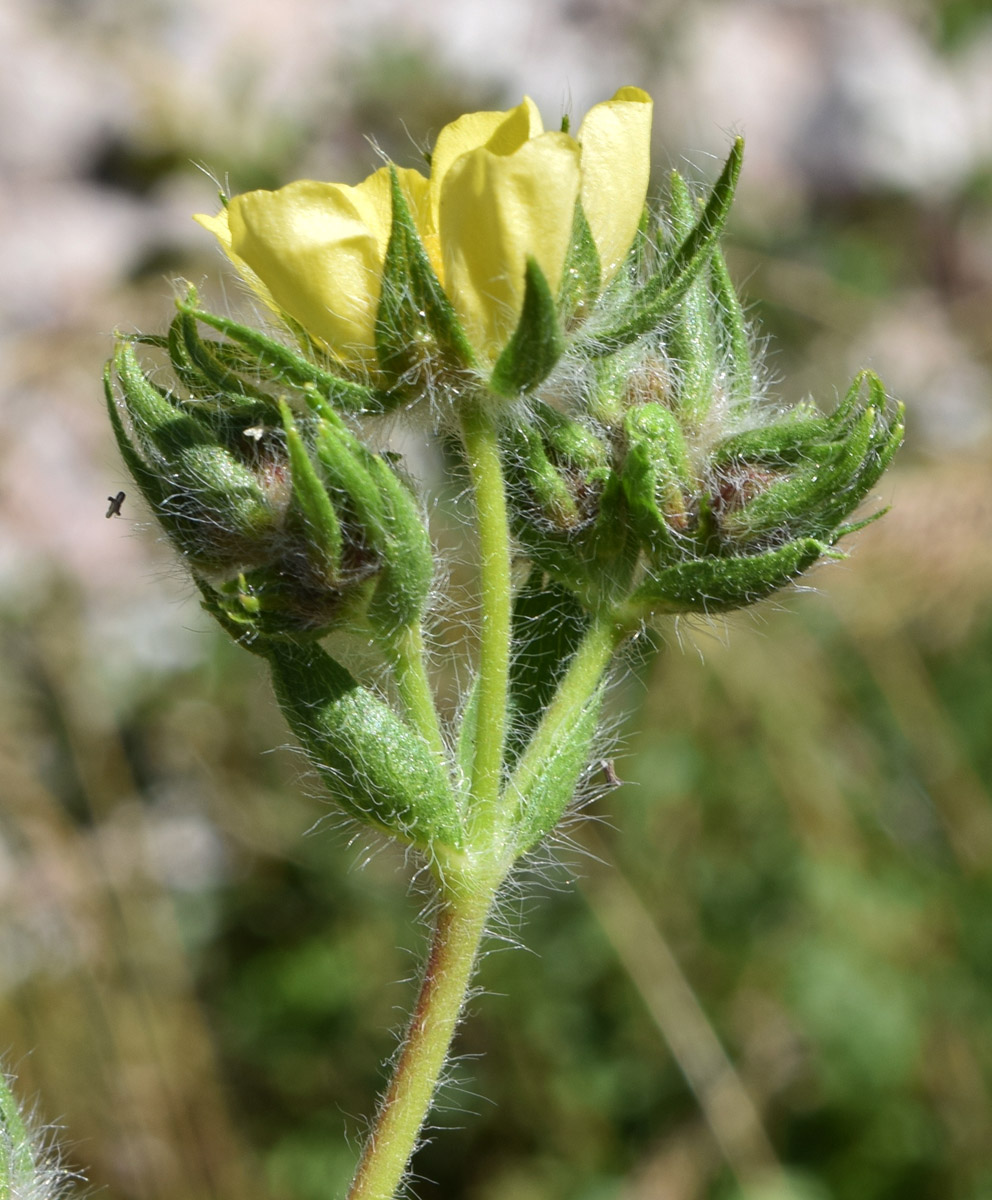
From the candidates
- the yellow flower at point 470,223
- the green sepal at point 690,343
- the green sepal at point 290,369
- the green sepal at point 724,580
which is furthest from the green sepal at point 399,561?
the green sepal at point 690,343

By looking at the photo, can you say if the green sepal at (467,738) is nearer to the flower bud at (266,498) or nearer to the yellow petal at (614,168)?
the flower bud at (266,498)

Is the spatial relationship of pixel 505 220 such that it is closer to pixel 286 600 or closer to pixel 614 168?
pixel 614 168

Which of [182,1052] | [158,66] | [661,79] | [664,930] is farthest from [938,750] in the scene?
[158,66]

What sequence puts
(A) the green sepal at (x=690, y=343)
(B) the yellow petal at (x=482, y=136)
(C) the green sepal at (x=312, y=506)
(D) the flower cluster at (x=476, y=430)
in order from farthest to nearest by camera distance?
(A) the green sepal at (x=690, y=343) → (B) the yellow petal at (x=482, y=136) → (D) the flower cluster at (x=476, y=430) → (C) the green sepal at (x=312, y=506)

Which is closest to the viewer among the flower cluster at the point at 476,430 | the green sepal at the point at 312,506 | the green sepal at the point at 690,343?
the green sepal at the point at 312,506

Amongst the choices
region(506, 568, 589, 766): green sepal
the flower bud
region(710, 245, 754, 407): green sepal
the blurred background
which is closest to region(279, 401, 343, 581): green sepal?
the flower bud

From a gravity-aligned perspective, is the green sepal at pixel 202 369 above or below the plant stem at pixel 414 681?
above
